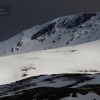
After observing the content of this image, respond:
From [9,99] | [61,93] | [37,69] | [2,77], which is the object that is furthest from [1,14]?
[37,69]

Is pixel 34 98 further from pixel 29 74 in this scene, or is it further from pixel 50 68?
pixel 50 68

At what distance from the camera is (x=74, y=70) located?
7672 inches

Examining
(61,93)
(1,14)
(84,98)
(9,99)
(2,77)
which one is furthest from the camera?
(2,77)

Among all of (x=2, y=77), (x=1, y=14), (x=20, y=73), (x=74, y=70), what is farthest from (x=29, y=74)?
(x=1, y=14)

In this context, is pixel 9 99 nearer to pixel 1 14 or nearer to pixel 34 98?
pixel 34 98

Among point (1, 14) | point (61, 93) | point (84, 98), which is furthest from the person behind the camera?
point (1, 14)

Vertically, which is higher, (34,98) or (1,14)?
(1,14)

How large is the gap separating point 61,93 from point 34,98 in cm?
481

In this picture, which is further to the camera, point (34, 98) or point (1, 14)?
point (1, 14)

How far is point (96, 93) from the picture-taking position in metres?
48.6

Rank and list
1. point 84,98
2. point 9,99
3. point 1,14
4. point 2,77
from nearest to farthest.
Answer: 1. point 84,98
2. point 9,99
3. point 1,14
4. point 2,77

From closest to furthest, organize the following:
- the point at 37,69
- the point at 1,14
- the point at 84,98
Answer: the point at 84,98, the point at 1,14, the point at 37,69

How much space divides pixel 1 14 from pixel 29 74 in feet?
315

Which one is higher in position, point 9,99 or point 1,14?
point 1,14
